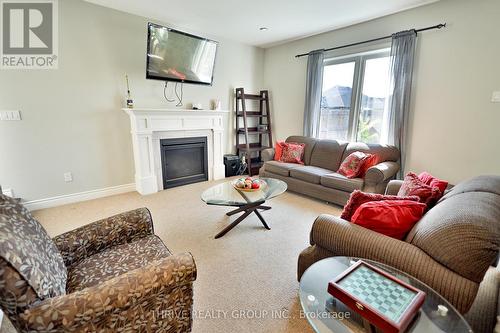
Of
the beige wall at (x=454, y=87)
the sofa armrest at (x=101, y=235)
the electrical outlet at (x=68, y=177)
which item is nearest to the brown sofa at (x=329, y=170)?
the beige wall at (x=454, y=87)

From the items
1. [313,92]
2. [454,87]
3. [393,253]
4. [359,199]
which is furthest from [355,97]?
[393,253]

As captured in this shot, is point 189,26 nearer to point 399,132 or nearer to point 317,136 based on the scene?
point 317,136

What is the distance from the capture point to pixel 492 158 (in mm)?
2639

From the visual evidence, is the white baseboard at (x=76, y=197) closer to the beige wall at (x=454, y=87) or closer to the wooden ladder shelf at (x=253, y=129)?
the wooden ladder shelf at (x=253, y=129)

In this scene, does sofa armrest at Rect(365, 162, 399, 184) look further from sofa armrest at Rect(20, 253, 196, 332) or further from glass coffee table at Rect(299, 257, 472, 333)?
sofa armrest at Rect(20, 253, 196, 332)

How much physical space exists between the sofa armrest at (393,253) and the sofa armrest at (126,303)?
0.82 metres

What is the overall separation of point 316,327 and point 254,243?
1.37 metres

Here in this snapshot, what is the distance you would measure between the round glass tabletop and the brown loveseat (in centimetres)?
89

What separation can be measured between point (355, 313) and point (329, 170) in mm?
2839

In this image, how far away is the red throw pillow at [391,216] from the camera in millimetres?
1316

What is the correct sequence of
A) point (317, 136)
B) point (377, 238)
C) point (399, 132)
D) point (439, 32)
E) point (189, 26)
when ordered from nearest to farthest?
point (377, 238), point (439, 32), point (399, 132), point (189, 26), point (317, 136)

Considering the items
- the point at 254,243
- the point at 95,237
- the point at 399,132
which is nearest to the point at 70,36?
the point at 95,237

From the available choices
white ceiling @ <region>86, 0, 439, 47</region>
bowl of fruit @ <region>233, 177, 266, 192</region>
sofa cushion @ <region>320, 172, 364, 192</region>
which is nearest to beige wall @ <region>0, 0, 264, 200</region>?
white ceiling @ <region>86, 0, 439, 47</region>

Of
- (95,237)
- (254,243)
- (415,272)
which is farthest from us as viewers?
(254,243)
